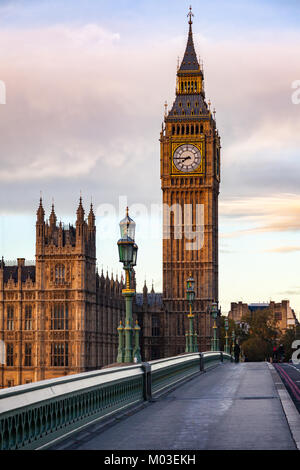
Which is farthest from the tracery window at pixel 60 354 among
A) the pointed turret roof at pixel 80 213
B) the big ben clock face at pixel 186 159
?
the big ben clock face at pixel 186 159


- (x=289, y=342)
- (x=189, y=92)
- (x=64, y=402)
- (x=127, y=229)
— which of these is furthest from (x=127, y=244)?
(x=289, y=342)

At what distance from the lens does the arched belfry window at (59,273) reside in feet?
340

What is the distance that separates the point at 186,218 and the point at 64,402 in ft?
412

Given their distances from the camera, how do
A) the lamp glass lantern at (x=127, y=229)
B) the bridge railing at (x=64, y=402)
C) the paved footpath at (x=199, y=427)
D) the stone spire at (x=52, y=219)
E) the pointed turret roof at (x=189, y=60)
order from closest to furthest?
the bridge railing at (x=64, y=402), the paved footpath at (x=199, y=427), the lamp glass lantern at (x=127, y=229), the stone spire at (x=52, y=219), the pointed turret roof at (x=189, y=60)

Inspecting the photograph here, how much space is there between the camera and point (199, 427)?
55.1 feet

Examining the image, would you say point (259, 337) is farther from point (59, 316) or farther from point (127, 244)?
point (127, 244)

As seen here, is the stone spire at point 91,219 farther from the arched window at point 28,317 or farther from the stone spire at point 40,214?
the arched window at point 28,317

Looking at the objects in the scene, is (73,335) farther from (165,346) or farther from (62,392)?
(62,392)

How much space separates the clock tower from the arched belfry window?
1391 inches

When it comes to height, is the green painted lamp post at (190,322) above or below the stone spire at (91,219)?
below

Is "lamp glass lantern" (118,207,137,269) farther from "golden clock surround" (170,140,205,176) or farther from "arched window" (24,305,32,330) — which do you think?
"golden clock surround" (170,140,205,176)

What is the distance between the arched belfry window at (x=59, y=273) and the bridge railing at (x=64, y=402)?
80212mm
